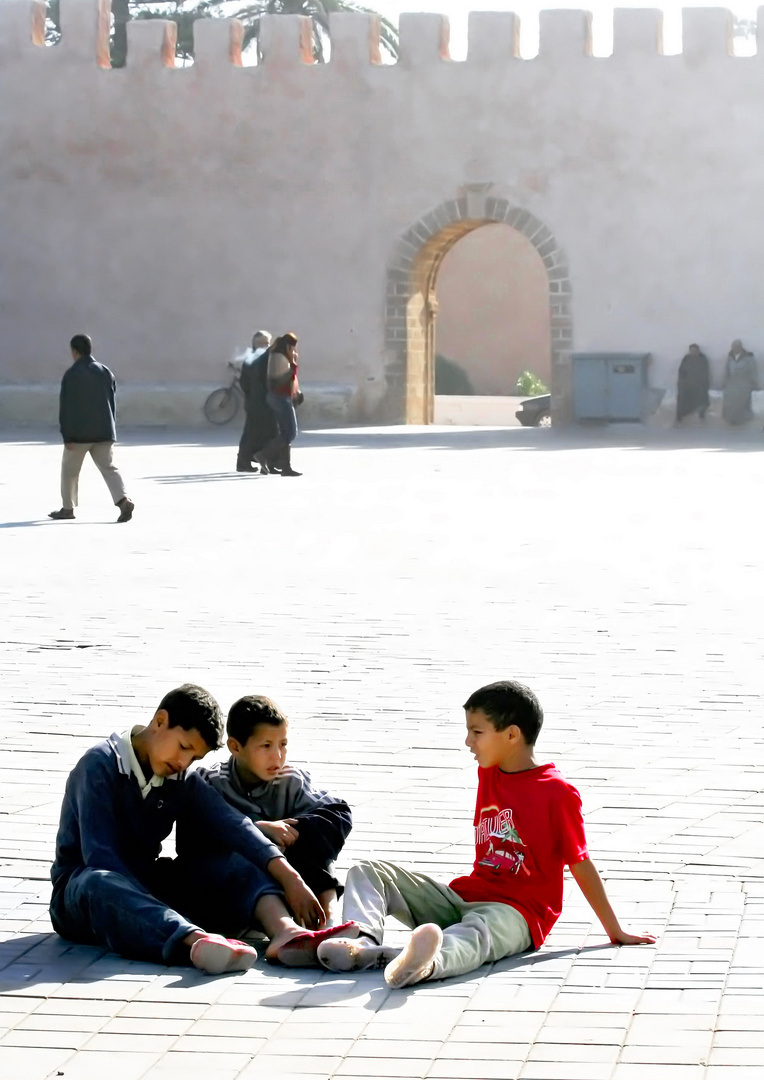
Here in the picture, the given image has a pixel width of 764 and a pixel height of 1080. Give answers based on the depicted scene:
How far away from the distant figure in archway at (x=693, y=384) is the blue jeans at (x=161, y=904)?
73.9 ft

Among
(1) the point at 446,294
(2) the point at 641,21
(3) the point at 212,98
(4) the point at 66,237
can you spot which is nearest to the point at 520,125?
(2) the point at 641,21

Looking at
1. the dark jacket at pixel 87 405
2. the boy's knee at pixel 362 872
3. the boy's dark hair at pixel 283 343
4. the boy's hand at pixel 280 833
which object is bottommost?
the boy's knee at pixel 362 872

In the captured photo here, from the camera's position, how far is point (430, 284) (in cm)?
2819

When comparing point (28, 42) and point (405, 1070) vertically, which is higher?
point (28, 42)

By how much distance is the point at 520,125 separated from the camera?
26938 millimetres

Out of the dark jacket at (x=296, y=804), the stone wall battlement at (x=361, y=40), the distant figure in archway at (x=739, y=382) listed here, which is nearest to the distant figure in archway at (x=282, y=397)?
the distant figure in archway at (x=739, y=382)

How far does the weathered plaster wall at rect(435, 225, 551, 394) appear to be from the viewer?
40.2 metres

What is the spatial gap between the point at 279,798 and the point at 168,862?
1.04 ft

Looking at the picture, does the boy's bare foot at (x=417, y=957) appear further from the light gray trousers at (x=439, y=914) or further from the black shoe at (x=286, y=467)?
the black shoe at (x=286, y=467)

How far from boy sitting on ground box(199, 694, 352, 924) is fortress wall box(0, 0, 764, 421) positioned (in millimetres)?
22656

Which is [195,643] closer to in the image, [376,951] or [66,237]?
[376,951]

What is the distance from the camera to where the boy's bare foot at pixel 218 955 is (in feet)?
12.6

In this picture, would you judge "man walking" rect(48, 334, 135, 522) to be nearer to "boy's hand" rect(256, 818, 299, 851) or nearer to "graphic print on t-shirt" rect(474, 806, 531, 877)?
"boy's hand" rect(256, 818, 299, 851)

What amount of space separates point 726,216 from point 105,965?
77.7 ft
